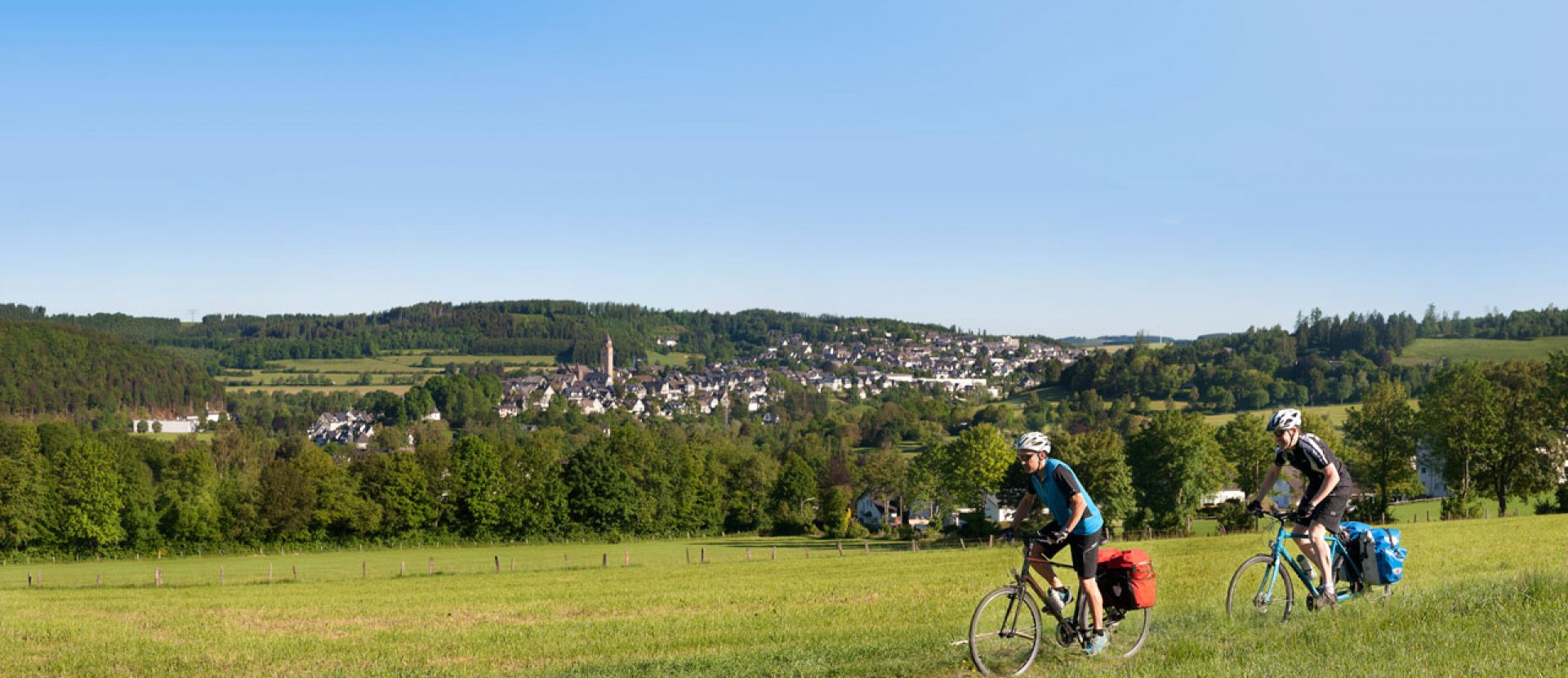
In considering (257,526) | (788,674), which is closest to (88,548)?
(257,526)

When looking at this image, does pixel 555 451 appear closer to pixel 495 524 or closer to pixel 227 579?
pixel 495 524

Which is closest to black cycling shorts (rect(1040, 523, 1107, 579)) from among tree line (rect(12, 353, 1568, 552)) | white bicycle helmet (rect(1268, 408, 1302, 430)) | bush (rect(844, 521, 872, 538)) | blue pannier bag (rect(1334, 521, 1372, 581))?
white bicycle helmet (rect(1268, 408, 1302, 430))

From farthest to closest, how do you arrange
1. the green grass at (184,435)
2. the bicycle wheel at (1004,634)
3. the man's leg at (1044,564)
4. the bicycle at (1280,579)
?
the green grass at (184,435), the bicycle at (1280,579), the man's leg at (1044,564), the bicycle wheel at (1004,634)

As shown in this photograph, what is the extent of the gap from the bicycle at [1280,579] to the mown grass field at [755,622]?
279 millimetres

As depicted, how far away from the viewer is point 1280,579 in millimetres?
12023

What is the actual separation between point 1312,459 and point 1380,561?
65.6 inches

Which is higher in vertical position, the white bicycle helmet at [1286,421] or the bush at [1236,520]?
the white bicycle helmet at [1286,421]

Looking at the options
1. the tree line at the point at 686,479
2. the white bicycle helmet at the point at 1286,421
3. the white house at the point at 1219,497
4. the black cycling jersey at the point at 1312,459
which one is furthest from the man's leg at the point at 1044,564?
the white house at the point at 1219,497

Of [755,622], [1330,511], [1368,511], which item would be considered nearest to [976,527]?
[1368,511]

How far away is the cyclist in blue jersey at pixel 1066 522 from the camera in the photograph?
10.8 m

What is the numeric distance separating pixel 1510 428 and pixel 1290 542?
59.6 metres

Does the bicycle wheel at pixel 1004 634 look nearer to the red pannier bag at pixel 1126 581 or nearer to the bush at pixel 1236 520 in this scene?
the red pannier bag at pixel 1126 581

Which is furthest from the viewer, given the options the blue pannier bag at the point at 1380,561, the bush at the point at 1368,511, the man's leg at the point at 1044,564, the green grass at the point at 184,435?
the green grass at the point at 184,435

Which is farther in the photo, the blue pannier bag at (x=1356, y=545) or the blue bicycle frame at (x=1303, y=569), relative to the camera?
the blue pannier bag at (x=1356, y=545)
